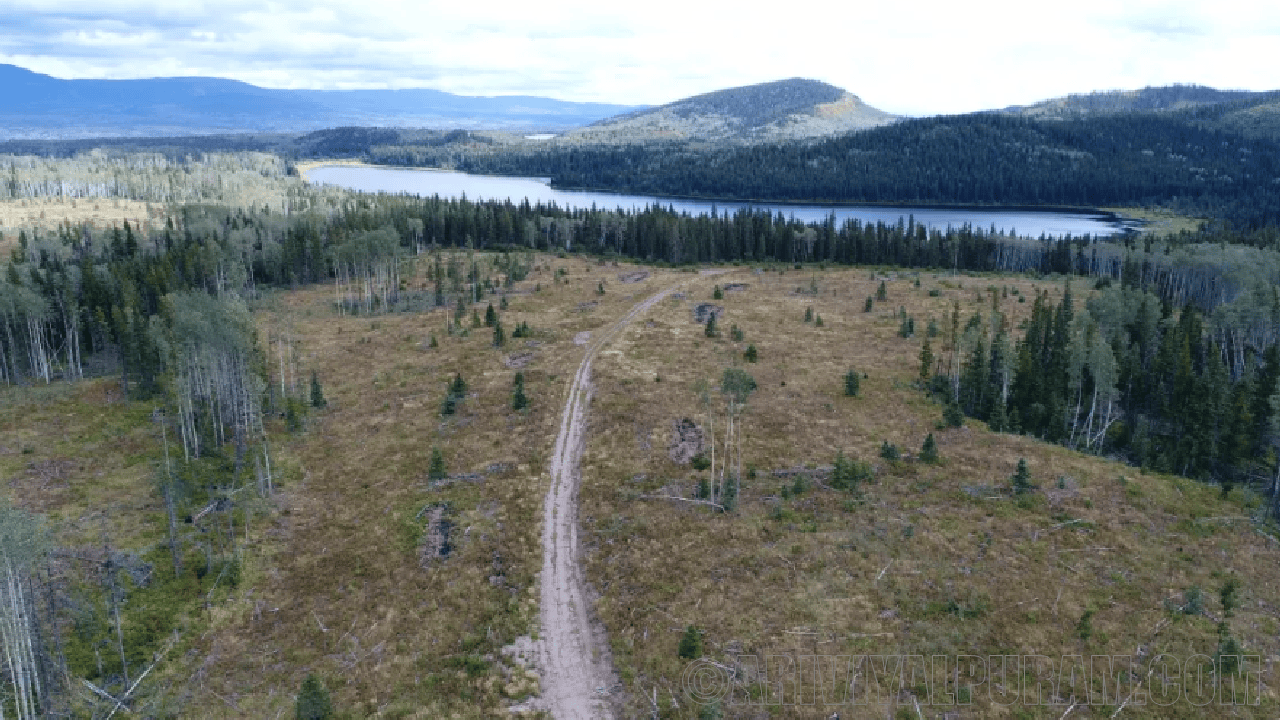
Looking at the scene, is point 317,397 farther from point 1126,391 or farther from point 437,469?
point 1126,391

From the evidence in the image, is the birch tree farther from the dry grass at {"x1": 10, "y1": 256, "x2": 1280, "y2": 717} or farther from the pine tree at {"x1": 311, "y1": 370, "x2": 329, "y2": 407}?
the pine tree at {"x1": 311, "y1": 370, "x2": 329, "y2": 407}

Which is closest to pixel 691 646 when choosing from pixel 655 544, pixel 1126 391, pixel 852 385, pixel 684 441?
pixel 655 544

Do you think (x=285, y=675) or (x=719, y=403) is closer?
(x=285, y=675)

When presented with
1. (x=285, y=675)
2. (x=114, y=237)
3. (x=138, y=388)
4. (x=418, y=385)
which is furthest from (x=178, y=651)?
(x=114, y=237)

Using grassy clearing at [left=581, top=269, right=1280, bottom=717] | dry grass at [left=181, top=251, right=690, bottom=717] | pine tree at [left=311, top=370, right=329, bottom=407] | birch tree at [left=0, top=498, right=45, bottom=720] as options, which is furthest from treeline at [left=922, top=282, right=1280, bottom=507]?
birch tree at [left=0, top=498, right=45, bottom=720]

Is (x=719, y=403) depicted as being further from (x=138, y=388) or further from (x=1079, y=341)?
(x=138, y=388)
